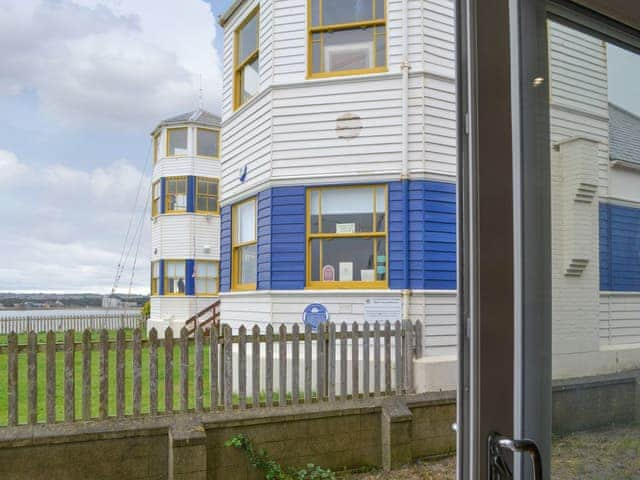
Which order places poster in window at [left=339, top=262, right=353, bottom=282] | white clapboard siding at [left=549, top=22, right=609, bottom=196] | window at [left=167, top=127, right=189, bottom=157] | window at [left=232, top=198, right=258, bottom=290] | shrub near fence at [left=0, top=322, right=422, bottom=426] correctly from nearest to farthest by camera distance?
white clapboard siding at [left=549, top=22, right=609, bottom=196], shrub near fence at [left=0, top=322, right=422, bottom=426], poster in window at [left=339, top=262, right=353, bottom=282], window at [left=232, top=198, right=258, bottom=290], window at [left=167, top=127, right=189, bottom=157]

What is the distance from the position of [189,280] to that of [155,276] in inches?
73.1

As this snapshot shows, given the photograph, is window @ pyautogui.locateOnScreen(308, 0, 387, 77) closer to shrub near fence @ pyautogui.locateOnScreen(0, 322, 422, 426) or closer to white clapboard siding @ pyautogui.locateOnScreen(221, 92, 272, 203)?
white clapboard siding @ pyautogui.locateOnScreen(221, 92, 272, 203)

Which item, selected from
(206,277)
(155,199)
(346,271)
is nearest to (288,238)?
(346,271)

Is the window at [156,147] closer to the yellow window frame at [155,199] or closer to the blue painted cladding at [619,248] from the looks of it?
the yellow window frame at [155,199]

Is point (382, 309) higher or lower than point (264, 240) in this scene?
lower

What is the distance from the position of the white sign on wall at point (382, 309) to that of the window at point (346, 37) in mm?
3213

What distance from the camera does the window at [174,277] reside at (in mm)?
20312

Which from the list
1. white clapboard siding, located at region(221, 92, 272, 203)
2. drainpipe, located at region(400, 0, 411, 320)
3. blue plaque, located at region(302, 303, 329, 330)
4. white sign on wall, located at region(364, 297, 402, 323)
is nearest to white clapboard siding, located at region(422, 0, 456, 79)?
drainpipe, located at region(400, 0, 411, 320)

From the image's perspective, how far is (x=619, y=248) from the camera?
119 centimetres

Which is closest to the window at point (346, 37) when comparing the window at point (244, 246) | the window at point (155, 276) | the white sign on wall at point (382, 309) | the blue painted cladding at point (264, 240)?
the blue painted cladding at point (264, 240)

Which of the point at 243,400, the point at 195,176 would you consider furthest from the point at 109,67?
the point at 243,400

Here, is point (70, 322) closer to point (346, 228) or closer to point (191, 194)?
point (191, 194)

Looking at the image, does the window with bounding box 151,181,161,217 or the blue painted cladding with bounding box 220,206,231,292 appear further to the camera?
the window with bounding box 151,181,161,217

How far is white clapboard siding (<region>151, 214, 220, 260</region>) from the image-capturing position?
797 inches
